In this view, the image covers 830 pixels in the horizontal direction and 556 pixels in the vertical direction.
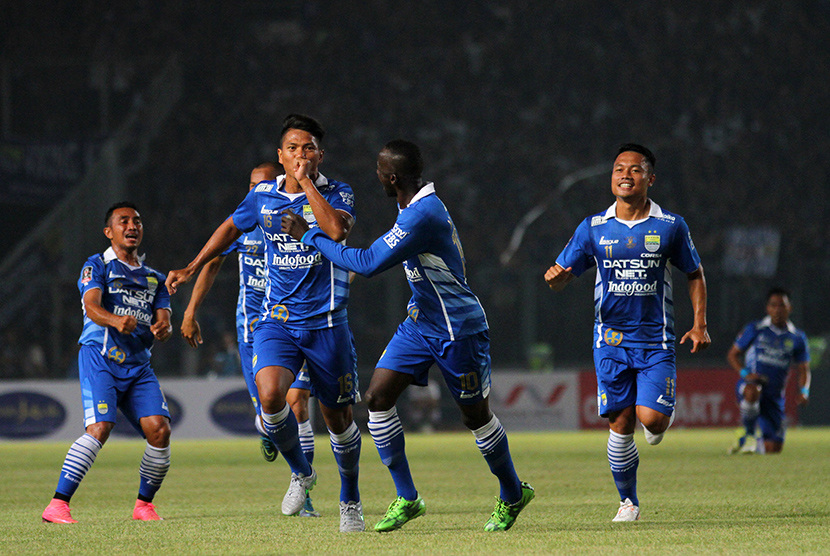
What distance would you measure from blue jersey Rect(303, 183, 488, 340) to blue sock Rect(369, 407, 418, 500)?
508mm

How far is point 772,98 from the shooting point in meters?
30.1

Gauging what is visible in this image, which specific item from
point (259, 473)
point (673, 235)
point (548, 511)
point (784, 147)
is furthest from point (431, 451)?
point (784, 147)

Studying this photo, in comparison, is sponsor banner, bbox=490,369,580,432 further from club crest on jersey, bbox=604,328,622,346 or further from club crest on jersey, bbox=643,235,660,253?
club crest on jersey, bbox=643,235,660,253

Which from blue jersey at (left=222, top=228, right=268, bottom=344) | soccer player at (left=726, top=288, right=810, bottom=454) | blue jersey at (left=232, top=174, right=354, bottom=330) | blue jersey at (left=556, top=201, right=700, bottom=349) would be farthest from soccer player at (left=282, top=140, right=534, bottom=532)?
soccer player at (left=726, top=288, right=810, bottom=454)

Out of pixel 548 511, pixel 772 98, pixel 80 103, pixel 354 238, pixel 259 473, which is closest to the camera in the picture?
pixel 548 511

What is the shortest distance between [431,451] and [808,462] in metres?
4.81

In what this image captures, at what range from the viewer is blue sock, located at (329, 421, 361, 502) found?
634 cm

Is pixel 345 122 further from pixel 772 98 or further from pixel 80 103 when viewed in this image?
pixel 772 98

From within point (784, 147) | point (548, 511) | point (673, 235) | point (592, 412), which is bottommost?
point (592, 412)

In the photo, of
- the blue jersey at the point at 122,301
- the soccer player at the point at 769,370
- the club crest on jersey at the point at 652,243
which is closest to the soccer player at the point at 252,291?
the blue jersey at the point at 122,301

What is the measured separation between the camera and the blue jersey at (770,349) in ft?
48.3

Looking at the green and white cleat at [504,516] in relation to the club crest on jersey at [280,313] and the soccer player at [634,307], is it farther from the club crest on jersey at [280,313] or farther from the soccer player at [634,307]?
the club crest on jersey at [280,313]

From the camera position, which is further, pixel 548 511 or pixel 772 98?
pixel 772 98

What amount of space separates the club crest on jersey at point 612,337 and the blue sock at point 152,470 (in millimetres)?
2742
